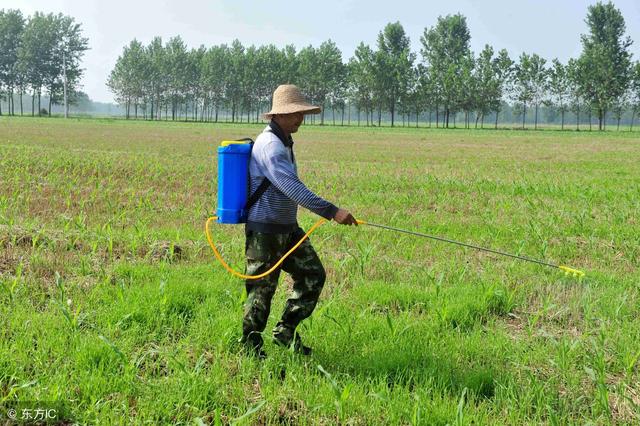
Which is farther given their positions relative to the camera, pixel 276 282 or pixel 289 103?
pixel 276 282

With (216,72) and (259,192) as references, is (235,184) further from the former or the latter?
(216,72)

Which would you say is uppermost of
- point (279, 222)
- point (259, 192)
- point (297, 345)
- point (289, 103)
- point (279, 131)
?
point (289, 103)

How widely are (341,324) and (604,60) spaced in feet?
270

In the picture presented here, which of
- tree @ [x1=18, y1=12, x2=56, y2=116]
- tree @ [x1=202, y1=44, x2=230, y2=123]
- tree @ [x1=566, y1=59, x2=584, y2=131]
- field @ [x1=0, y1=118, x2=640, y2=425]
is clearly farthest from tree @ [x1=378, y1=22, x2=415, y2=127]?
field @ [x1=0, y1=118, x2=640, y2=425]

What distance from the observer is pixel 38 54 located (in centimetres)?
9700

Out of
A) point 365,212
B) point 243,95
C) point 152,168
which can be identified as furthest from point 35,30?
point 365,212

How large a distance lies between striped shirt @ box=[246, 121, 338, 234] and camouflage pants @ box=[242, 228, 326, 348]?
0.10m

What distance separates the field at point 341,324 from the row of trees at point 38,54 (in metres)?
102

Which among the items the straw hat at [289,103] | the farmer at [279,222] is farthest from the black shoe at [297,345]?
the straw hat at [289,103]

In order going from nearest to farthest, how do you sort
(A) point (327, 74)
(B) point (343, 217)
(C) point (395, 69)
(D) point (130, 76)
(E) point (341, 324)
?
(B) point (343, 217)
(E) point (341, 324)
(C) point (395, 69)
(A) point (327, 74)
(D) point (130, 76)

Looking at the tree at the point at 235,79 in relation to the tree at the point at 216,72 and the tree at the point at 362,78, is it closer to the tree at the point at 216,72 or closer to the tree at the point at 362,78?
the tree at the point at 216,72

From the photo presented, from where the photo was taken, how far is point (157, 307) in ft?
15.6

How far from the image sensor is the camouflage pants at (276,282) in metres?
3.93

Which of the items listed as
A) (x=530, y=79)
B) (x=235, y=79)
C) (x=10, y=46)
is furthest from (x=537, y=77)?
(x=10, y=46)
